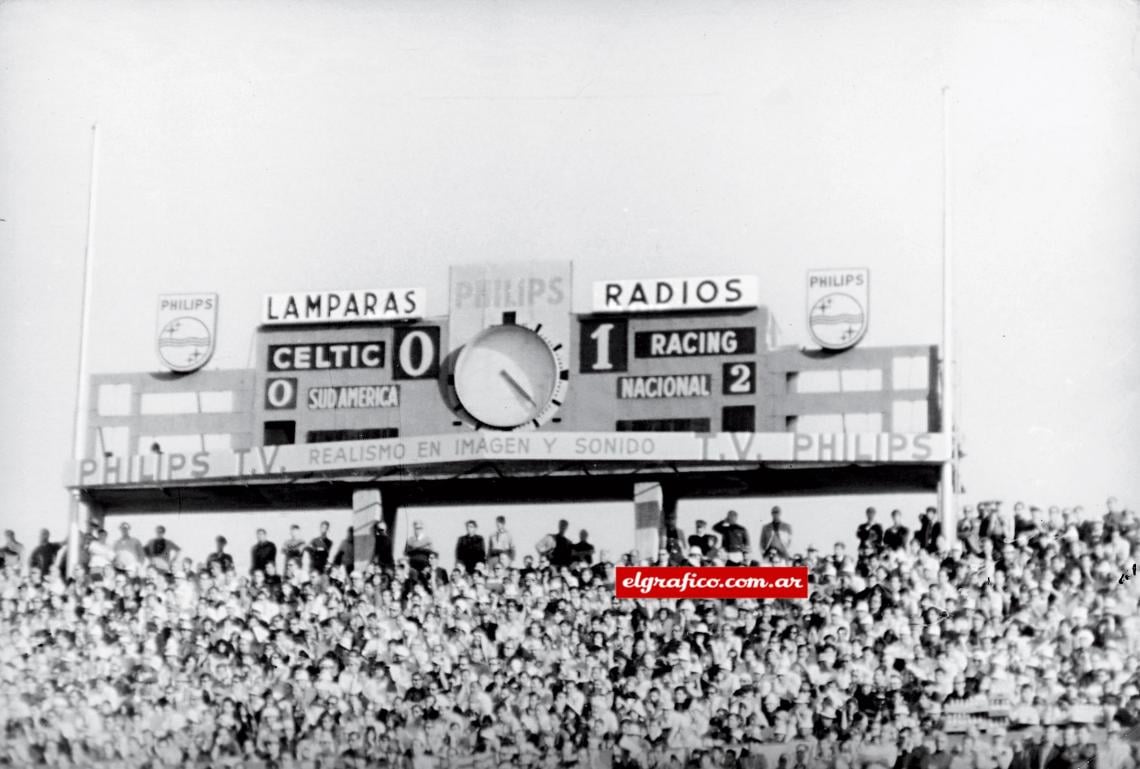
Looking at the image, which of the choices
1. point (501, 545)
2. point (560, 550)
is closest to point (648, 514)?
point (560, 550)

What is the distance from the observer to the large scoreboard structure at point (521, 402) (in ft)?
39.7

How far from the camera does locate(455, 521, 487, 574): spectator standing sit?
12148mm

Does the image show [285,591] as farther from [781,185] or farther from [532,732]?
[781,185]

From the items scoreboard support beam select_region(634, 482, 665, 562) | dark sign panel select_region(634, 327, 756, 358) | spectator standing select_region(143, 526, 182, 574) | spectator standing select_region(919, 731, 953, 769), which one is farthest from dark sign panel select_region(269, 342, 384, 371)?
spectator standing select_region(919, 731, 953, 769)

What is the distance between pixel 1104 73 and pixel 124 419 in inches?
292

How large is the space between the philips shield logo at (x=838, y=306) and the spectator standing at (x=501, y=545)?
2.55 metres

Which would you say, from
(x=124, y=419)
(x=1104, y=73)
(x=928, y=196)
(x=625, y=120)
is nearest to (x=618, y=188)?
(x=625, y=120)

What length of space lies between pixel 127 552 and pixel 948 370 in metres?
6.03

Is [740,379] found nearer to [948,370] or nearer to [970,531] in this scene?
[948,370]

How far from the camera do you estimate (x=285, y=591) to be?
12.1 meters

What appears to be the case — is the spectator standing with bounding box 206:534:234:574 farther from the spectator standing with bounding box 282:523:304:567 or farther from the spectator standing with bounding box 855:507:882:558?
the spectator standing with bounding box 855:507:882:558

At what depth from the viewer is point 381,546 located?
1258 cm

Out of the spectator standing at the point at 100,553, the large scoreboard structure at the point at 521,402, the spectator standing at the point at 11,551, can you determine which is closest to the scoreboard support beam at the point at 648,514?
the large scoreboard structure at the point at 521,402

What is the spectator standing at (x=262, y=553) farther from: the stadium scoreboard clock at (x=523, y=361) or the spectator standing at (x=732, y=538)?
the spectator standing at (x=732, y=538)
